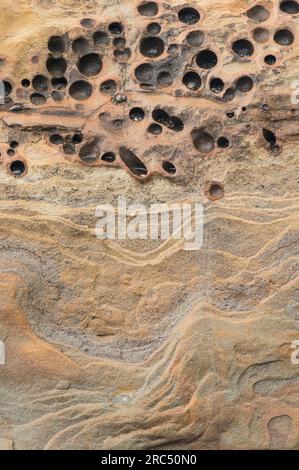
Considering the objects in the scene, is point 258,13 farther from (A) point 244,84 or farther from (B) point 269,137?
(B) point 269,137

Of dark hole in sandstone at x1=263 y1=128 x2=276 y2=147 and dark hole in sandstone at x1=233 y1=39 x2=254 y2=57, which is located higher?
dark hole in sandstone at x1=233 y1=39 x2=254 y2=57

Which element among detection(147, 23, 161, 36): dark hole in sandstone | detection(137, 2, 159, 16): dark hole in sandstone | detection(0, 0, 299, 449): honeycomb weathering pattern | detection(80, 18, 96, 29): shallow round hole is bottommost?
detection(0, 0, 299, 449): honeycomb weathering pattern

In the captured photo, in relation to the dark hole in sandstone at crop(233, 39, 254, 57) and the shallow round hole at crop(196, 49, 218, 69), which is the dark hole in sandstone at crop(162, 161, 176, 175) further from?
the dark hole in sandstone at crop(233, 39, 254, 57)

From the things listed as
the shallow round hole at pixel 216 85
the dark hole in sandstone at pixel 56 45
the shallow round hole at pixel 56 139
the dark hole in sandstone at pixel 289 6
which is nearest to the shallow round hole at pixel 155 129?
the shallow round hole at pixel 216 85

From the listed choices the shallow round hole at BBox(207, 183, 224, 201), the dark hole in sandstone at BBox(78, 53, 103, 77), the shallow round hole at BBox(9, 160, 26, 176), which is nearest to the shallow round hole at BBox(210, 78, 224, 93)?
the shallow round hole at BBox(207, 183, 224, 201)

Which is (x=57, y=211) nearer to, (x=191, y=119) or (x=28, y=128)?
(x=28, y=128)

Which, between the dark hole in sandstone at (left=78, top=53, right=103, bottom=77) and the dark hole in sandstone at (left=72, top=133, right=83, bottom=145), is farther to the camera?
the dark hole in sandstone at (left=78, top=53, right=103, bottom=77)

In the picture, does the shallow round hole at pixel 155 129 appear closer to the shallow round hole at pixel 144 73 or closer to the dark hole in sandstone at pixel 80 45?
the shallow round hole at pixel 144 73
